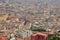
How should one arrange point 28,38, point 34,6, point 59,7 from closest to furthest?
1. point 28,38
2. point 59,7
3. point 34,6

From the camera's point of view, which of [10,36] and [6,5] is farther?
[6,5]

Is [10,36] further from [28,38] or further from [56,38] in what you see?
[56,38]

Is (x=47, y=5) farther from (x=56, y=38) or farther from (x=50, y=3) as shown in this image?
(x=56, y=38)

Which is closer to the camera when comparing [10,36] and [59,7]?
[10,36]

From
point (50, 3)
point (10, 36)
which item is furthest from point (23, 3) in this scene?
point (10, 36)

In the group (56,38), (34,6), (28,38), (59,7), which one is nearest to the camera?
(56,38)

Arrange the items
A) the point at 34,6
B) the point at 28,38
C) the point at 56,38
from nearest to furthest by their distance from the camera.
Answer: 1. the point at 56,38
2. the point at 28,38
3. the point at 34,6

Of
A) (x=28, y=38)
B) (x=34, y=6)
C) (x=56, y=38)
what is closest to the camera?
(x=56, y=38)

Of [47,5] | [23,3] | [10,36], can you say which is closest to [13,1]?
[23,3]
